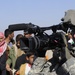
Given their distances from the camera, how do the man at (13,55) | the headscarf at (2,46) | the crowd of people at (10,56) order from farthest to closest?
the man at (13,55), the headscarf at (2,46), the crowd of people at (10,56)

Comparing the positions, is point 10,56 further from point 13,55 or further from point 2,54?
point 2,54

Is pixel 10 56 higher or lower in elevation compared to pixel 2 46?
lower

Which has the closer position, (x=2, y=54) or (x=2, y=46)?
(x=2, y=54)

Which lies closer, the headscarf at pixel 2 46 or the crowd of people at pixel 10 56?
the crowd of people at pixel 10 56

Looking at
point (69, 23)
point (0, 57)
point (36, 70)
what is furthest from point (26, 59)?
point (69, 23)

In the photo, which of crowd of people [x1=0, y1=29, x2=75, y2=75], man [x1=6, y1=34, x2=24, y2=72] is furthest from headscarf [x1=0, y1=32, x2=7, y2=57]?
man [x1=6, y1=34, x2=24, y2=72]

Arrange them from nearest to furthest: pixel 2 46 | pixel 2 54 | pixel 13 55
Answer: pixel 2 54, pixel 2 46, pixel 13 55

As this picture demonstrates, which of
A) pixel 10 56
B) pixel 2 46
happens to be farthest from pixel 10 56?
pixel 2 46

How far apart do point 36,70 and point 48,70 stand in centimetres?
17

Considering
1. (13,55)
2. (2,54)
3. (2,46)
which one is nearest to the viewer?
(2,54)

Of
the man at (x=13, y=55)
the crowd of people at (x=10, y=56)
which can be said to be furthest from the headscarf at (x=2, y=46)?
the man at (x=13, y=55)

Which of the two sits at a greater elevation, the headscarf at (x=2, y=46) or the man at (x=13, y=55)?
the headscarf at (x=2, y=46)

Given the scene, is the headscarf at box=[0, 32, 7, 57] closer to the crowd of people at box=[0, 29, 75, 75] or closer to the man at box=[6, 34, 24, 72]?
the crowd of people at box=[0, 29, 75, 75]

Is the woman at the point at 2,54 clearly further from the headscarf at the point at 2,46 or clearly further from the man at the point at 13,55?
the man at the point at 13,55
